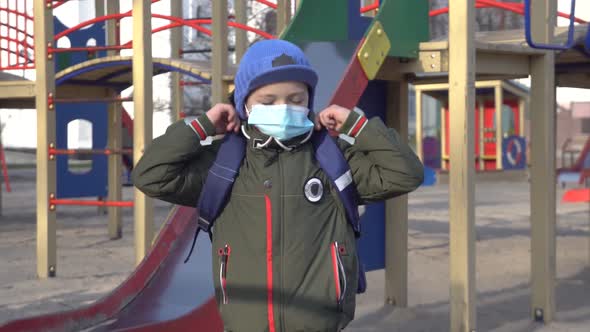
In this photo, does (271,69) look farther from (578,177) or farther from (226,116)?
(578,177)

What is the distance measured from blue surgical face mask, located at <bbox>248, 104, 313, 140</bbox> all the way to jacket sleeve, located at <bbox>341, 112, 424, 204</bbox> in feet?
0.57

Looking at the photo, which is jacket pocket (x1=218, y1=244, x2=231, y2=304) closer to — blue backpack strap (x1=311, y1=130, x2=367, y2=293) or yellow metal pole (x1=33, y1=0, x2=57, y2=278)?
blue backpack strap (x1=311, y1=130, x2=367, y2=293)

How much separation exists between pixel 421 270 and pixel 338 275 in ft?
14.1

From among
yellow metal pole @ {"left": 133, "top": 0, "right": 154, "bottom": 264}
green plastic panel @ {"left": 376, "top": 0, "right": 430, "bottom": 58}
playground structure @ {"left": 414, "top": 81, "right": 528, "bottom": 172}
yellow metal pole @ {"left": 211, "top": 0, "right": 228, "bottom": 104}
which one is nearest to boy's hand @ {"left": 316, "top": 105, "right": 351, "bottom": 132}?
green plastic panel @ {"left": 376, "top": 0, "right": 430, "bottom": 58}

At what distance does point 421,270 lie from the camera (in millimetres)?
6504

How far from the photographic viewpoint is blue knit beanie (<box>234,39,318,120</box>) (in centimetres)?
233

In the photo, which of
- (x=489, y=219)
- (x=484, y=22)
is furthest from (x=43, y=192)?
(x=484, y=22)

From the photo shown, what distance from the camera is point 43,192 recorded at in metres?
6.14

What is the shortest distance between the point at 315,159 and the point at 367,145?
0.15m

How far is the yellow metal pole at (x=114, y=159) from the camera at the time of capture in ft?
27.3

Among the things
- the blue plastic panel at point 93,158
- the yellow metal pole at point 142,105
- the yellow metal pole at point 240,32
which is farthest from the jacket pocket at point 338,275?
the blue plastic panel at point 93,158

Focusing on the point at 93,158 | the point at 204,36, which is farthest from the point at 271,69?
the point at 204,36

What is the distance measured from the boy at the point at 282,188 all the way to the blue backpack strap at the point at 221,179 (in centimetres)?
2

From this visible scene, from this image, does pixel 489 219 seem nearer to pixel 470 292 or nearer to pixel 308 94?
pixel 470 292
